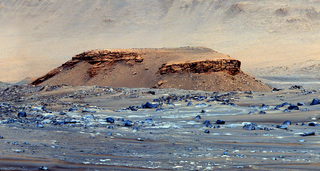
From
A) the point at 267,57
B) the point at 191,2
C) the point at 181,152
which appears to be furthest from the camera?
the point at 191,2

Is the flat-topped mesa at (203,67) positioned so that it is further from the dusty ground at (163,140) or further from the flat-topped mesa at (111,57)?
the dusty ground at (163,140)

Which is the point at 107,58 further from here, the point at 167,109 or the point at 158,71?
the point at 167,109

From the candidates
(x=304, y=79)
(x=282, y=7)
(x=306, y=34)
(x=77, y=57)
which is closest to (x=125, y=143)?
(x=77, y=57)

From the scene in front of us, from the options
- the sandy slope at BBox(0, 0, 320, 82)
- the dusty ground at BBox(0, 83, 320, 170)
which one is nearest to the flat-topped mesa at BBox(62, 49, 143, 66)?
the dusty ground at BBox(0, 83, 320, 170)

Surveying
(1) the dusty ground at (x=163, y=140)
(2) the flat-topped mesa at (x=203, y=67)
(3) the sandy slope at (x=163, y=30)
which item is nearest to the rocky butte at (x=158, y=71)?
(2) the flat-topped mesa at (x=203, y=67)

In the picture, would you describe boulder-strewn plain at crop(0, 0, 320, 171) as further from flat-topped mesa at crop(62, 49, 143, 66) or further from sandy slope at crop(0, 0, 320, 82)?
sandy slope at crop(0, 0, 320, 82)

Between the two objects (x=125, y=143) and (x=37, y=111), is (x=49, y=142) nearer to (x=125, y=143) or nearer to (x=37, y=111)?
(x=125, y=143)
